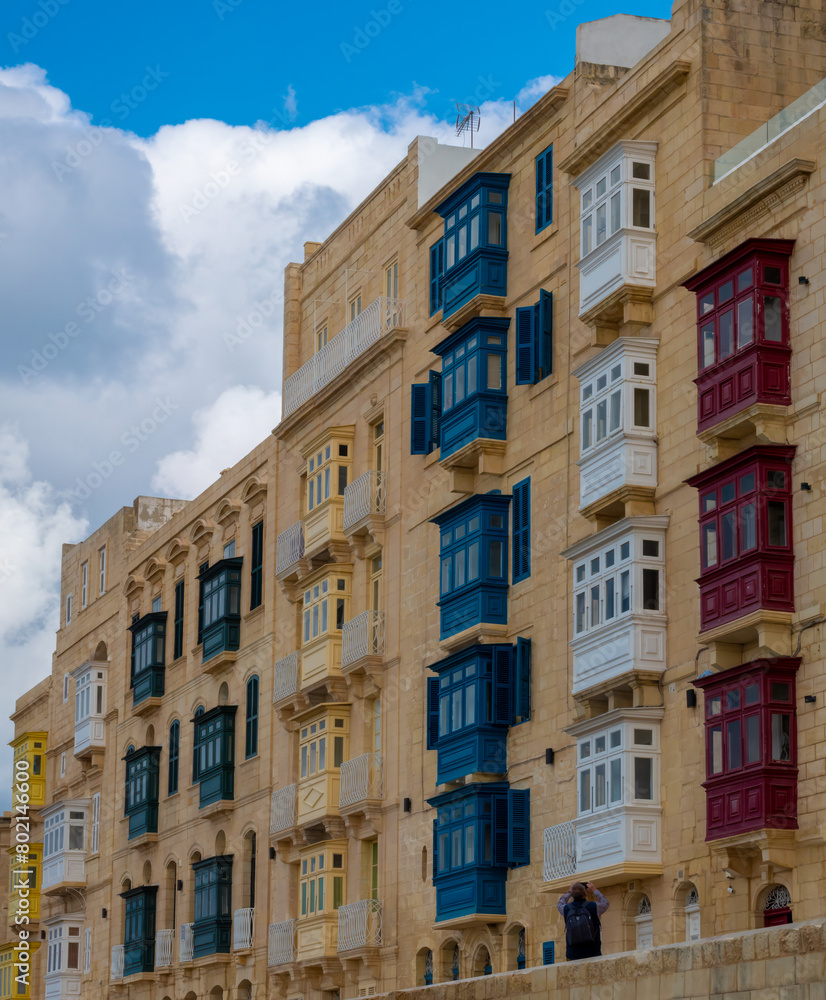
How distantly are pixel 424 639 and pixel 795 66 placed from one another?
1396 centimetres

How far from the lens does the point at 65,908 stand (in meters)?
63.5

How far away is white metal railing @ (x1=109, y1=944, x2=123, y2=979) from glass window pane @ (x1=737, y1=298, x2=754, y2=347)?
3430 centimetres

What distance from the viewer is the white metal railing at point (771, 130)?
94.8ft

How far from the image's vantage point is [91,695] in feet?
205

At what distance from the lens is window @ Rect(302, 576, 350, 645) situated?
4372 cm

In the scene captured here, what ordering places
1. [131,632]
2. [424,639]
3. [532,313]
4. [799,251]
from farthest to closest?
[131,632] → [424,639] → [532,313] → [799,251]

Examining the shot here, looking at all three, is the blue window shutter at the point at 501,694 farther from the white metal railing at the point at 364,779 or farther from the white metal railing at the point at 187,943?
the white metal railing at the point at 187,943

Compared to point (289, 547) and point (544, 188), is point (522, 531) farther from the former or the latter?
point (289, 547)

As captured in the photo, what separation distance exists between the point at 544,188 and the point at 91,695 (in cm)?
3116

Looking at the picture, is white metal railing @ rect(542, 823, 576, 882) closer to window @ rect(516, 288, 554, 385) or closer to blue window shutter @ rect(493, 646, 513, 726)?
blue window shutter @ rect(493, 646, 513, 726)

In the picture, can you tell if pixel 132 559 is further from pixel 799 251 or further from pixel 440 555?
pixel 799 251

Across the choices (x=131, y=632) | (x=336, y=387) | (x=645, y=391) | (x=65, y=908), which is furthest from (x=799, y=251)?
(x=65, y=908)

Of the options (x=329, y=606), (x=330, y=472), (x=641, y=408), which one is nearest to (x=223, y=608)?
(x=330, y=472)

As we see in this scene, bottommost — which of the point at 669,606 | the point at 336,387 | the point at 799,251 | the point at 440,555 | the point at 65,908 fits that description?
the point at 65,908
